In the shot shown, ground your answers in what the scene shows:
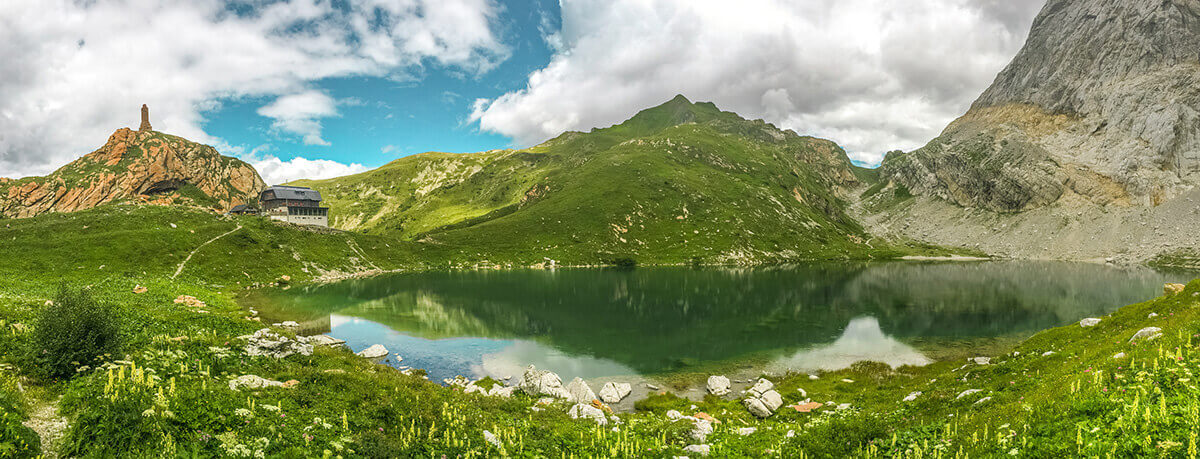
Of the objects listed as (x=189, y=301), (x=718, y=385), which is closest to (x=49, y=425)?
(x=718, y=385)

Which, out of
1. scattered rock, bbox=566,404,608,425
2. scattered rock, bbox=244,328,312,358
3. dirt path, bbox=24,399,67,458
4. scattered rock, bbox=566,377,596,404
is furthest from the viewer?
scattered rock, bbox=566,377,596,404

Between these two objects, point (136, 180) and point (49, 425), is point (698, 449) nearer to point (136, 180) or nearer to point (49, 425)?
point (49, 425)

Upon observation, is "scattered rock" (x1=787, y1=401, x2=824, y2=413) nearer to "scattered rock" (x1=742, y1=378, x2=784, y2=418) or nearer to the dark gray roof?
"scattered rock" (x1=742, y1=378, x2=784, y2=418)

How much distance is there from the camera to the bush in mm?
16328

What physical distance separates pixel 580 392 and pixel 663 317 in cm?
3582

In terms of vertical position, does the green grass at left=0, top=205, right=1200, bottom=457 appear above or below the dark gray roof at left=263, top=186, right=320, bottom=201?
below

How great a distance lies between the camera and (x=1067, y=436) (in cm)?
1153

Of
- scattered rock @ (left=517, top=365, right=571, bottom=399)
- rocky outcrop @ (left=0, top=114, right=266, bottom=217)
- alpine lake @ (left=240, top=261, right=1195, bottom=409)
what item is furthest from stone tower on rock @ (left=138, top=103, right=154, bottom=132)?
scattered rock @ (left=517, top=365, right=571, bottom=399)

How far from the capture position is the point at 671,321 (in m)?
63.0

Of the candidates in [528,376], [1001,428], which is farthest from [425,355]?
[1001,428]

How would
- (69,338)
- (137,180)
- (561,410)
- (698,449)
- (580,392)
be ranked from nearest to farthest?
1. (69,338)
2. (698,449)
3. (561,410)
4. (580,392)
5. (137,180)

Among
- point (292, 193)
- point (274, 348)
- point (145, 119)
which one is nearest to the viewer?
point (274, 348)

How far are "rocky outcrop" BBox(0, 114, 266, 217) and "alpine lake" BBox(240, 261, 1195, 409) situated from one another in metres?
117

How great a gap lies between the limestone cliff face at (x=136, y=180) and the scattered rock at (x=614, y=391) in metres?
184
